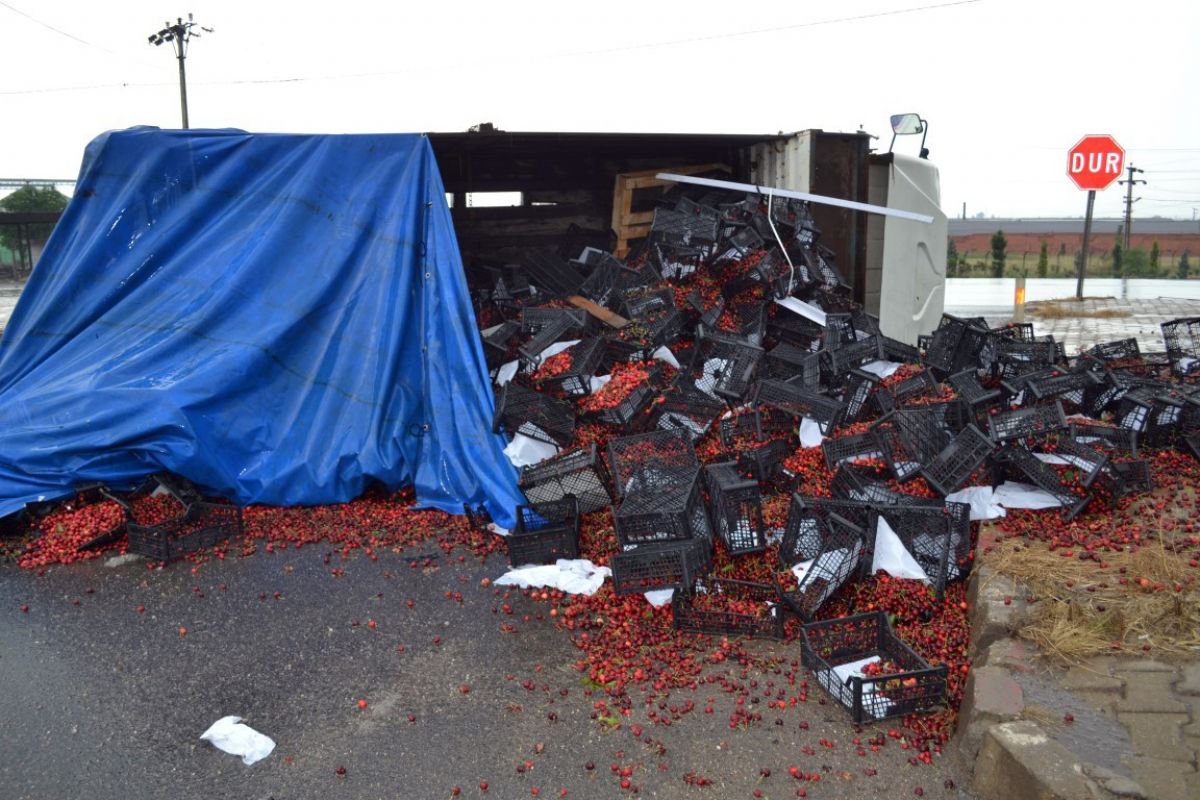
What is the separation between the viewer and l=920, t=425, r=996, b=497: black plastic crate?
5219 mm

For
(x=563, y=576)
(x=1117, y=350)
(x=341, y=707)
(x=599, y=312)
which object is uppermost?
(x=599, y=312)

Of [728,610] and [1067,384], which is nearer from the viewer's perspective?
[728,610]

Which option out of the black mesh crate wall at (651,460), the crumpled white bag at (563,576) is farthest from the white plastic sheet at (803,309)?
the crumpled white bag at (563,576)

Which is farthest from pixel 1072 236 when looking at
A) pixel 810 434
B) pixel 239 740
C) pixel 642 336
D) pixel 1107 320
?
pixel 239 740

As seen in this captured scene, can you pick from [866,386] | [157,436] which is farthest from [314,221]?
[866,386]

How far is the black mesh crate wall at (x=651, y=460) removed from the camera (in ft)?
18.2

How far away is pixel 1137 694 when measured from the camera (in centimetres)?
340

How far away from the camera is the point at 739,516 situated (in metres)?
5.08

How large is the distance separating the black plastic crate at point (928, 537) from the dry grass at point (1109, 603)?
0.26 metres

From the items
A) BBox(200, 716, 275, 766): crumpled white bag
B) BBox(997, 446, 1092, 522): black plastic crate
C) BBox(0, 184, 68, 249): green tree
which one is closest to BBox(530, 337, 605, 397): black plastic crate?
BBox(997, 446, 1092, 522): black plastic crate

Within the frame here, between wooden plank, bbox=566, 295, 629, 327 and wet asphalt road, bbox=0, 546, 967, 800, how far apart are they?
121 inches

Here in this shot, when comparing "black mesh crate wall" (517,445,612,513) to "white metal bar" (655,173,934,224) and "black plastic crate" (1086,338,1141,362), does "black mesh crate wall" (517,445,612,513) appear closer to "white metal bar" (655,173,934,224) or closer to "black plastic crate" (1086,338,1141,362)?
"white metal bar" (655,173,934,224)

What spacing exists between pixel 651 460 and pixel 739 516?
2.78 feet

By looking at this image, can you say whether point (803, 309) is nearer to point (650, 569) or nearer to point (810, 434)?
point (810, 434)
